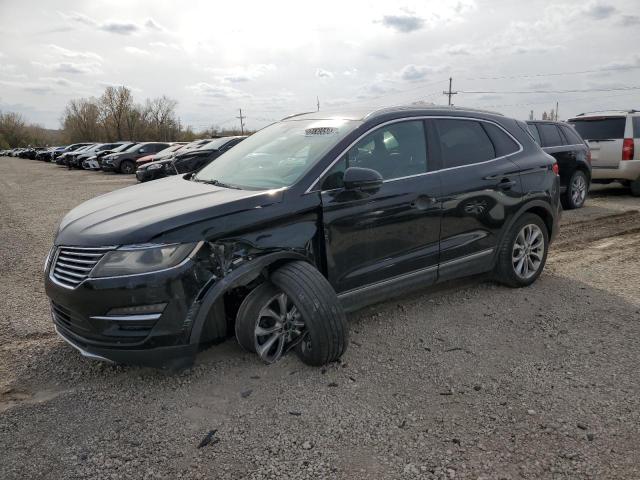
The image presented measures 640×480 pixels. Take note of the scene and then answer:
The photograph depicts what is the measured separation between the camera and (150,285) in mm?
2826

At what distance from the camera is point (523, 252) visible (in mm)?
4871

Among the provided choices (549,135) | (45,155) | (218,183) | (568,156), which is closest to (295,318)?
(218,183)

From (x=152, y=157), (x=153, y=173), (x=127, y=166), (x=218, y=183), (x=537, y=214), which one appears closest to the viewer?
(x=218, y=183)

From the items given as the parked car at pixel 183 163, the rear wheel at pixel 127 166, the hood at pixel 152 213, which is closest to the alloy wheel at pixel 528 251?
Result: the hood at pixel 152 213

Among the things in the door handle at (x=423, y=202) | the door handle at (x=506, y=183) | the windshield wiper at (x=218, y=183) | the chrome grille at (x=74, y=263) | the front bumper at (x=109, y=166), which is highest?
the windshield wiper at (x=218, y=183)

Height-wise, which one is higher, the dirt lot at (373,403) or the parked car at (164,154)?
the parked car at (164,154)

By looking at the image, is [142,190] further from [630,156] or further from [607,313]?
[630,156]

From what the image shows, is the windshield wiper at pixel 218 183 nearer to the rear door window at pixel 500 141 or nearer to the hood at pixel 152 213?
the hood at pixel 152 213

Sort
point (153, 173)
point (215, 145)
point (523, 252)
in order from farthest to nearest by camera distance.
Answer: point (215, 145)
point (153, 173)
point (523, 252)

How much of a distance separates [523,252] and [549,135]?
17.1 feet

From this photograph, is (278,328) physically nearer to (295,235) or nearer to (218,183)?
(295,235)

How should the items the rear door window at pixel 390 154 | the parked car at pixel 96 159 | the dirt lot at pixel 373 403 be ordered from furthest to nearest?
the parked car at pixel 96 159 < the rear door window at pixel 390 154 < the dirt lot at pixel 373 403

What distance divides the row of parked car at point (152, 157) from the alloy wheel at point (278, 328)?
192 centimetres

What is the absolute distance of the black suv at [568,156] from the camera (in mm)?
9039
